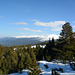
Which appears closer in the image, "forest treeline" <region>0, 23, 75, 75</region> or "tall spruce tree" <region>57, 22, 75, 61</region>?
"tall spruce tree" <region>57, 22, 75, 61</region>

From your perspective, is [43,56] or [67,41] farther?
[43,56]

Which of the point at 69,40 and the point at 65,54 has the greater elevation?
the point at 69,40

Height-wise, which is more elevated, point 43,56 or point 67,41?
point 67,41

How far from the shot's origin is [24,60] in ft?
123

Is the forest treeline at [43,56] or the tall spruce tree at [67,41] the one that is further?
the forest treeline at [43,56]

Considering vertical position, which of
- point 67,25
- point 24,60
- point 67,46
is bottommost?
point 24,60

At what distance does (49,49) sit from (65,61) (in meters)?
14.9

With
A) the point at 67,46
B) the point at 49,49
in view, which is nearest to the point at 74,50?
the point at 67,46

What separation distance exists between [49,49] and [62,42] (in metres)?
18.5

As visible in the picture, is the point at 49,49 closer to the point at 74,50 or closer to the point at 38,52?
the point at 38,52

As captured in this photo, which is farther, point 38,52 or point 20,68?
point 38,52

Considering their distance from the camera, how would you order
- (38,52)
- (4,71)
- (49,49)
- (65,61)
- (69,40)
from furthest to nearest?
(38,52), (49,49), (4,71), (65,61), (69,40)

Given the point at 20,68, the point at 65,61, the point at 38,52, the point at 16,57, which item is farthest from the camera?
the point at 38,52

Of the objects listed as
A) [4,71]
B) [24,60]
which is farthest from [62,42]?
[4,71]
